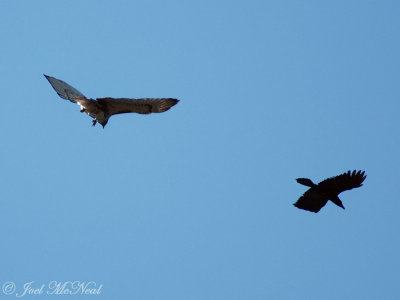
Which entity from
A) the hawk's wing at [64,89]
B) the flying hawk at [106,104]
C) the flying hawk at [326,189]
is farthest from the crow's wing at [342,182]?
the hawk's wing at [64,89]

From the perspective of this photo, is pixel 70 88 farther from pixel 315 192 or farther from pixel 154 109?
pixel 315 192

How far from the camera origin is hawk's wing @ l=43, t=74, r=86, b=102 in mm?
16406

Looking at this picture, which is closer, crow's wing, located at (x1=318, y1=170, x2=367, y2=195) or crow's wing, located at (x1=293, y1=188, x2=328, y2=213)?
crow's wing, located at (x1=318, y1=170, x2=367, y2=195)

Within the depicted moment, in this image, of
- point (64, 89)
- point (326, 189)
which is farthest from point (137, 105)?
point (326, 189)

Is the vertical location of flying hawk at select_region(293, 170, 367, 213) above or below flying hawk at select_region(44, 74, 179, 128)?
above

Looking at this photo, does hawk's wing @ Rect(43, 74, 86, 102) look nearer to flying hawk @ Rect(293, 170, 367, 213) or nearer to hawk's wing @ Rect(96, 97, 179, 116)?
hawk's wing @ Rect(96, 97, 179, 116)

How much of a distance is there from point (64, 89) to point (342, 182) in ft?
23.7

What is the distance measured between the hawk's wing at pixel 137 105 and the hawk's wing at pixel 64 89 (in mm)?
870

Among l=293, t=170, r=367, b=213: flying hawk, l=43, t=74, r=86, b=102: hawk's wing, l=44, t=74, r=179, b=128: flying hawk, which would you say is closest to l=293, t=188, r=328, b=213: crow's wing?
l=293, t=170, r=367, b=213: flying hawk

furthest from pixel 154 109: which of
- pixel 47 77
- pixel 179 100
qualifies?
pixel 47 77

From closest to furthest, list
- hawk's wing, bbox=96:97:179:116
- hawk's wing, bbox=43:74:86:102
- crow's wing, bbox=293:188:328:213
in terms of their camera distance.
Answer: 1. hawk's wing, bbox=96:97:179:116
2. hawk's wing, bbox=43:74:86:102
3. crow's wing, bbox=293:188:328:213

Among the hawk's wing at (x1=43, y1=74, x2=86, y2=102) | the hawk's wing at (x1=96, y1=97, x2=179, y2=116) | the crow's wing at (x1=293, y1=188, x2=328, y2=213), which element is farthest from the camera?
the crow's wing at (x1=293, y1=188, x2=328, y2=213)

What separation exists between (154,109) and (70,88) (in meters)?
2.46

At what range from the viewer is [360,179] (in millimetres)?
16391
